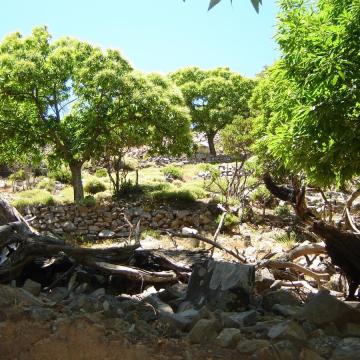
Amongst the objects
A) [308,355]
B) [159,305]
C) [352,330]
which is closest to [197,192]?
[159,305]

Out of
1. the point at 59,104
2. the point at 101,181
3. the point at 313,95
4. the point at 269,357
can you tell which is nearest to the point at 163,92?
the point at 59,104

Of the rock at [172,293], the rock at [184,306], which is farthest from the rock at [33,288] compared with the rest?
the rock at [184,306]

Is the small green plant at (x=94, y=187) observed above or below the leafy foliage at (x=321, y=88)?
below

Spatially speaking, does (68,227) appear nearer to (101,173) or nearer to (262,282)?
(101,173)

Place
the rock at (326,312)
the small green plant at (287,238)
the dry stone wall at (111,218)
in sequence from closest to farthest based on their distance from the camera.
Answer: the rock at (326,312) → the small green plant at (287,238) → the dry stone wall at (111,218)

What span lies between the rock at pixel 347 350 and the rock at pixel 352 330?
155mm

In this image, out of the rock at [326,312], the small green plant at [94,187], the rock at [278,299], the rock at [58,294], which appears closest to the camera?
the rock at [326,312]

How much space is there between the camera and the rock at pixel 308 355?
2.62 meters

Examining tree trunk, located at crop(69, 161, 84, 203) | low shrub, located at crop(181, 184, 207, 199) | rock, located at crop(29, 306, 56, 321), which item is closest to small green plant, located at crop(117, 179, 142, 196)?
tree trunk, located at crop(69, 161, 84, 203)

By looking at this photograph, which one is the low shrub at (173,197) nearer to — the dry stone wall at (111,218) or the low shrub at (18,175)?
the dry stone wall at (111,218)

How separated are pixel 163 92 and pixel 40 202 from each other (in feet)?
21.0

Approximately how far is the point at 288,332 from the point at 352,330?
20.7 inches

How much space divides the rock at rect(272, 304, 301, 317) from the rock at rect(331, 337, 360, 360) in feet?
2.36

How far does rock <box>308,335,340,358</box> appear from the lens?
2.73 metres
